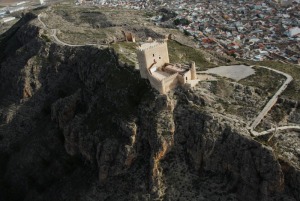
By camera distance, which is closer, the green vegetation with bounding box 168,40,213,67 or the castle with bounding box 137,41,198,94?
the castle with bounding box 137,41,198,94

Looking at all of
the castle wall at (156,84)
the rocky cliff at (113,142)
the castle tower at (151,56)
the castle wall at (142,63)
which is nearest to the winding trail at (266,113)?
the rocky cliff at (113,142)

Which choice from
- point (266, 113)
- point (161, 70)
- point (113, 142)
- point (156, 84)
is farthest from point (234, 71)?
point (113, 142)

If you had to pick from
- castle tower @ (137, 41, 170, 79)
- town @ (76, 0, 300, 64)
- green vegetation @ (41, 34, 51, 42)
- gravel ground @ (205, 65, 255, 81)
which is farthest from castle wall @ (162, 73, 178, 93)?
green vegetation @ (41, 34, 51, 42)

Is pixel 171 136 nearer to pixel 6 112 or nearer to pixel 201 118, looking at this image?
pixel 201 118

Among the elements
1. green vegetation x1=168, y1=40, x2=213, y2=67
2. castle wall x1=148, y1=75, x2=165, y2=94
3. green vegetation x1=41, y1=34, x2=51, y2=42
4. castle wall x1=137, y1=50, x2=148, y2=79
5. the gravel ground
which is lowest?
green vegetation x1=168, y1=40, x2=213, y2=67

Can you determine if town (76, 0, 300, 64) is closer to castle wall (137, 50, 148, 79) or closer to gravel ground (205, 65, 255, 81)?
gravel ground (205, 65, 255, 81)

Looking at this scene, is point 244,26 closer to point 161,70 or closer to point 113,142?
point 161,70

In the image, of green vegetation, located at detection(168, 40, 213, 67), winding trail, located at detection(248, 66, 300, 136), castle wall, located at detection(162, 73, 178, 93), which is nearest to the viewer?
winding trail, located at detection(248, 66, 300, 136)
